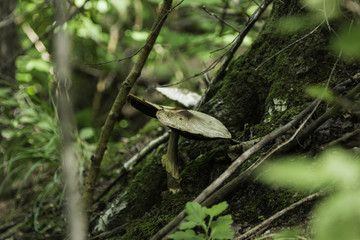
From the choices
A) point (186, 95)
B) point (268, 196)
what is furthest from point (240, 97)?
point (268, 196)

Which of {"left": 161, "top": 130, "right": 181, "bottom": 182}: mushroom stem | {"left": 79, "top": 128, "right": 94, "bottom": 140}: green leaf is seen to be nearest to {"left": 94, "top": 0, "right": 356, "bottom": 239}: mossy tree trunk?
{"left": 161, "top": 130, "right": 181, "bottom": 182}: mushroom stem

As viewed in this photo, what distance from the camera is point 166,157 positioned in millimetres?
2105

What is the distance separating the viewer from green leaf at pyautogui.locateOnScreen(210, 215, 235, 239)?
1.26 meters

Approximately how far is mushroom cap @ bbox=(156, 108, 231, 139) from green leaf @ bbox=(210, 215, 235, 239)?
0.51 metres

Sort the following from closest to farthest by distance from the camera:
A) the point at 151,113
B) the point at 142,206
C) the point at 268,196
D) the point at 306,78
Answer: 1. the point at 268,196
2. the point at 151,113
3. the point at 306,78
4. the point at 142,206

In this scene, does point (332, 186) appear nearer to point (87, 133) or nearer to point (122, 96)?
point (122, 96)

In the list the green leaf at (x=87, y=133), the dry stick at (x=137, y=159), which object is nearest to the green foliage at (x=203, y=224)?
the dry stick at (x=137, y=159)

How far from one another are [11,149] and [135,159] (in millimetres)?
1727

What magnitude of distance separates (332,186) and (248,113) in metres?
0.98

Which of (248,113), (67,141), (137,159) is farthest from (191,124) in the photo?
(137,159)

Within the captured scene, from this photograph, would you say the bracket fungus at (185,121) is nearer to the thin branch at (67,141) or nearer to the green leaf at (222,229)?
the green leaf at (222,229)

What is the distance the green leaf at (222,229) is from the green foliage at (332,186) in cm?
29

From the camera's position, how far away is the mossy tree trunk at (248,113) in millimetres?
1922

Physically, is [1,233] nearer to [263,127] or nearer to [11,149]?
[11,149]
